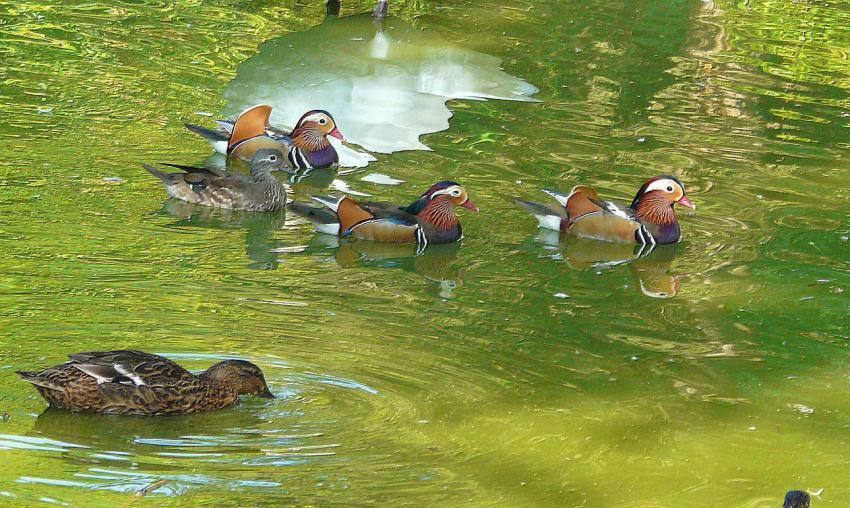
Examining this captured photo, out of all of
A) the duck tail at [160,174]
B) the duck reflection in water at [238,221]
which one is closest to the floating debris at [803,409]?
the duck reflection in water at [238,221]

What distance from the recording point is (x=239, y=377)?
723cm

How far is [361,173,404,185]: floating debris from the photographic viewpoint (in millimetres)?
12156

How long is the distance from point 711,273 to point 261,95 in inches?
242

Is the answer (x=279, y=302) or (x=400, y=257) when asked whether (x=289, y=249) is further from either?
(x=279, y=302)

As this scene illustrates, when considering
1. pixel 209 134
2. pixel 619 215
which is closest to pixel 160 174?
pixel 209 134

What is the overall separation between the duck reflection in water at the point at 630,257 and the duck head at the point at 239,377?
146 inches

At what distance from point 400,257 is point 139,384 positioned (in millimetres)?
Answer: 3818

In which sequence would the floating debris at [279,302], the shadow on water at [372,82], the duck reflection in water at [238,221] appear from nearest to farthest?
the floating debris at [279,302]
the duck reflection in water at [238,221]
the shadow on water at [372,82]

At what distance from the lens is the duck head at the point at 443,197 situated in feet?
35.2

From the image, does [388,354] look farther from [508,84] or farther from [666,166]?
[508,84]

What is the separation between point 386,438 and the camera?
275 inches

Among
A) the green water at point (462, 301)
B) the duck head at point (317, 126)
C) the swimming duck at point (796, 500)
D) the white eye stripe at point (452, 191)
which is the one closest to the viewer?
the swimming duck at point (796, 500)

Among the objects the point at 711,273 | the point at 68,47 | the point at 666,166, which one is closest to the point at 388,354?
the point at 711,273

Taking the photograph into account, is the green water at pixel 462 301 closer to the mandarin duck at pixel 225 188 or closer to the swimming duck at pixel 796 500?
the mandarin duck at pixel 225 188
